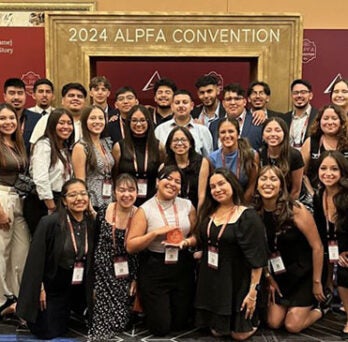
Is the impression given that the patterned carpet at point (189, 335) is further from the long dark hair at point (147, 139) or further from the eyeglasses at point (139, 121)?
the eyeglasses at point (139, 121)

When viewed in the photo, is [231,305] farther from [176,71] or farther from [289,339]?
[176,71]

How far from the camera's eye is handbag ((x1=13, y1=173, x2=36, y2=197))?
343 centimetres

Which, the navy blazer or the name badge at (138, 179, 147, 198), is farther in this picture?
the navy blazer

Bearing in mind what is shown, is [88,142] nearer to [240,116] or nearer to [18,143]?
[18,143]

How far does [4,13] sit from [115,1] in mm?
1378

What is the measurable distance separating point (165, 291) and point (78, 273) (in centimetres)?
58

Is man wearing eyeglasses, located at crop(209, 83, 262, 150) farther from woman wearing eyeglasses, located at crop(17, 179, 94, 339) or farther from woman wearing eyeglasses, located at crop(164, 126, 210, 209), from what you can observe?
woman wearing eyeglasses, located at crop(17, 179, 94, 339)

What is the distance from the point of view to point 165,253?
3.24 meters

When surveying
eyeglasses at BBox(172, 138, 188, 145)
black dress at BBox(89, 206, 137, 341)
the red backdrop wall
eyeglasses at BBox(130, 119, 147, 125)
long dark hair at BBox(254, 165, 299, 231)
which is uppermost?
the red backdrop wall

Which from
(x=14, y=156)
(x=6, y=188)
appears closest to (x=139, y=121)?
(x=14, y=156)

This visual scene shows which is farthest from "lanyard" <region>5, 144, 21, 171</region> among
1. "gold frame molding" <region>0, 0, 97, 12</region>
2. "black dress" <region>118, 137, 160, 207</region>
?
"gold frame molding" <region>0, 0, 97, 12</region>

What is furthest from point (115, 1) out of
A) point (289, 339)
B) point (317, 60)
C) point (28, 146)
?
point (289, 339)

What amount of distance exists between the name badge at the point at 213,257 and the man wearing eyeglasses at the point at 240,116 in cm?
109

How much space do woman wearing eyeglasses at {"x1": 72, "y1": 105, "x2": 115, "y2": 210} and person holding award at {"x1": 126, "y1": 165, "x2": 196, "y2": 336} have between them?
1.45 ft
